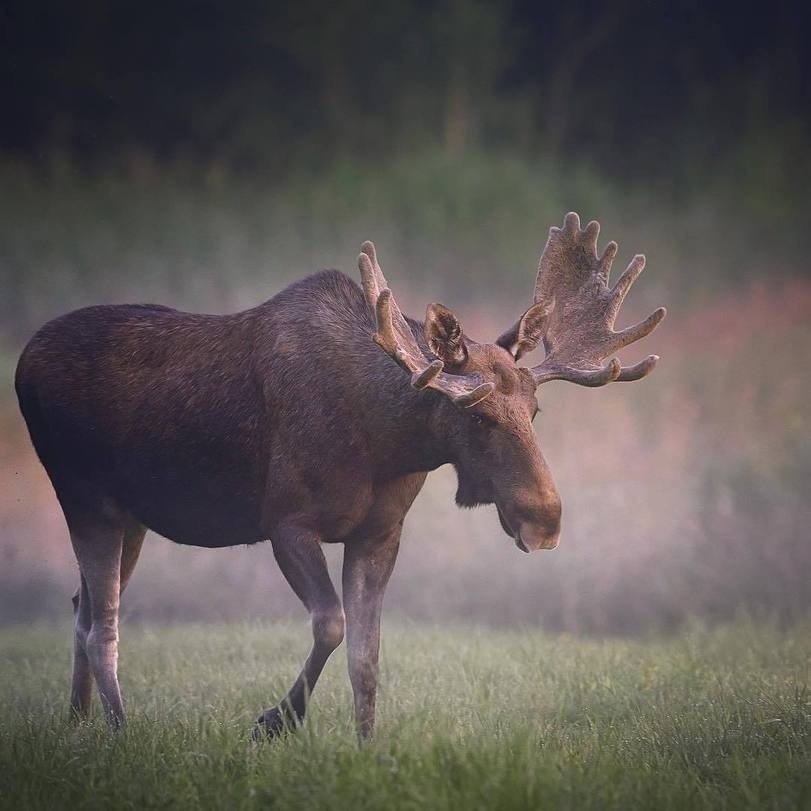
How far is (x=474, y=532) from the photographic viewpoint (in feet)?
40.4

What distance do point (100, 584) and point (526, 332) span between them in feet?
8.83

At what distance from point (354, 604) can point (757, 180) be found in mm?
9796

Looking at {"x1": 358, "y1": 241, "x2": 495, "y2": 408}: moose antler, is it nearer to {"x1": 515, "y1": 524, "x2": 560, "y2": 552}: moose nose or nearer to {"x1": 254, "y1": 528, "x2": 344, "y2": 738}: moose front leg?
{"x1": 515, "y1": 524, "x2": 560, "y2": 552}: moose nose

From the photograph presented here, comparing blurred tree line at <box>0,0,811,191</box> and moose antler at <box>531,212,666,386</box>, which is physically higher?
blurred tree line at <box>0,0,811,191</box>

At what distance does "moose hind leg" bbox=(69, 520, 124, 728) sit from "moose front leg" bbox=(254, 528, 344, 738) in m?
1.16

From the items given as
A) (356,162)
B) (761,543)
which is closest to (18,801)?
(761,543)

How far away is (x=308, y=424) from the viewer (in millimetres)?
6418

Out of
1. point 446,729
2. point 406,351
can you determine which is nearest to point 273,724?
point 446,729

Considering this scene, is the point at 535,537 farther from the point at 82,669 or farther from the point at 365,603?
the point at 82,669

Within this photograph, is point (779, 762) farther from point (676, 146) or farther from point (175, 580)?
point (676, 146)

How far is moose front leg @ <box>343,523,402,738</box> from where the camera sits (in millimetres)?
6465

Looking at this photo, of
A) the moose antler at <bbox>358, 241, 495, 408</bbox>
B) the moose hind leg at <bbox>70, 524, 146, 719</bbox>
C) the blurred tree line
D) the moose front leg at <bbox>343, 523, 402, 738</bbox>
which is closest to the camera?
the moose antler at <bbox>358, 241, 495, 408</bbox>

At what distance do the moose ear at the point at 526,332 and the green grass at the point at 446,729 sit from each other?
1806 mm

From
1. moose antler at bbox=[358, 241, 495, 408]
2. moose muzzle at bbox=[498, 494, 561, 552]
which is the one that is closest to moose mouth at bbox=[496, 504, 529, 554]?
moose muzzle at bbox=[498, 494, 561, 552]
